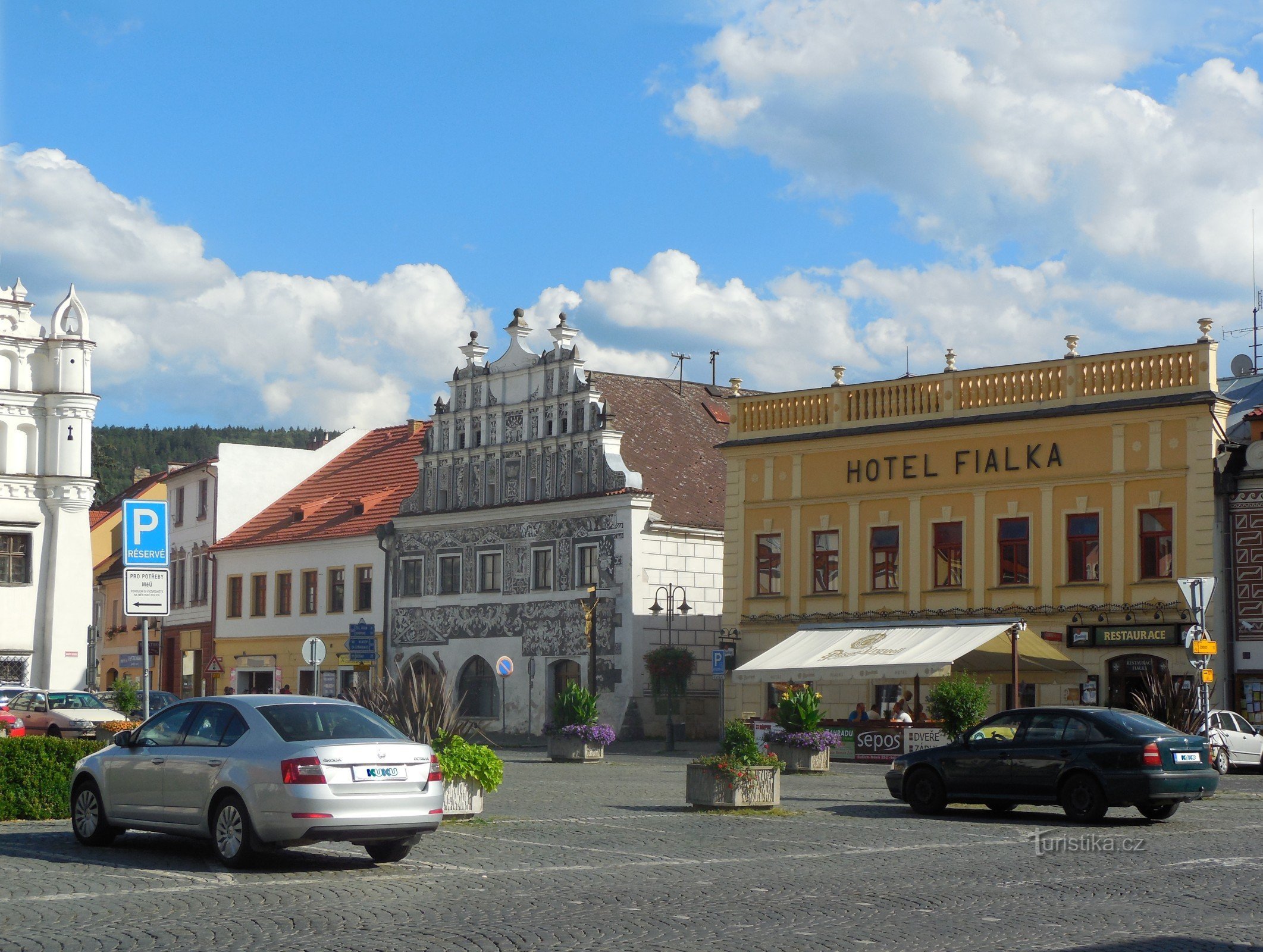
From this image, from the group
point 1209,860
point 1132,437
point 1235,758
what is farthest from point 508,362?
point 1209,860

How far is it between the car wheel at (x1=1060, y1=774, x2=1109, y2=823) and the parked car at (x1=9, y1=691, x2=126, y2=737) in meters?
24.7

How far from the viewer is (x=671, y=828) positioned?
20219 mm

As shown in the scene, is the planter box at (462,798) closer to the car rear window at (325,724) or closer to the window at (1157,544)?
the car rear window at (325,724)

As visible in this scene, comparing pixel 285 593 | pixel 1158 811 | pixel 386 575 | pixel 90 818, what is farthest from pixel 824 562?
pixel 90 818

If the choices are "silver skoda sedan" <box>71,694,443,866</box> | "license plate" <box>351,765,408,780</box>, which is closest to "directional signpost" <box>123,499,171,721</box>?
"silver skoda sedan" <box>71,694,443,866</box>

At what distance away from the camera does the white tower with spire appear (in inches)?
2233

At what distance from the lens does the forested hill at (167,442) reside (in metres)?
117

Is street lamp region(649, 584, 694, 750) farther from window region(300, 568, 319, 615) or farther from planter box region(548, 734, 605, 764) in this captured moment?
window region(300, 568, 319, 615)

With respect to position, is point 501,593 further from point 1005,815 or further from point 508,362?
point 1005,815

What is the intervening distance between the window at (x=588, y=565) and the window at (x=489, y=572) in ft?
12.2

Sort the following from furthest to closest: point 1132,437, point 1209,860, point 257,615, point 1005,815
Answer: point 257,615, point 1132,437, point 1005,815, point 1209,860

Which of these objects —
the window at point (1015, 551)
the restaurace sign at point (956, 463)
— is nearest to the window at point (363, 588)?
the restaurace sign at point (956, 463)

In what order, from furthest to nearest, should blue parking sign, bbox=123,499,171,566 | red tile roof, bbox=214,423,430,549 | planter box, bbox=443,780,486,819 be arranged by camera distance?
red tile roof, bbox=214,423,430,549, blue parking sign, bbox=123,499,171,566, planter box, bbox=443,780,486,819

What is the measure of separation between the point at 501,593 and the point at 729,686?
973 cm
